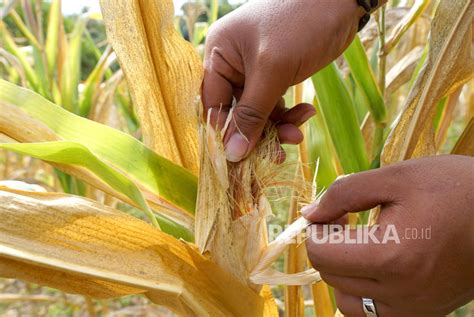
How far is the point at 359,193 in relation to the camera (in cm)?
48

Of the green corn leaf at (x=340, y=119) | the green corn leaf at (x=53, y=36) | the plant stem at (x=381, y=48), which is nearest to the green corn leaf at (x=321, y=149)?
the green corn leaf at (x=340, y=119)

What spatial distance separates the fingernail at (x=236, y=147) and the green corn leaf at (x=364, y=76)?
239mm

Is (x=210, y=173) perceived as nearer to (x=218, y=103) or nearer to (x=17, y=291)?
(x=218, y=103)

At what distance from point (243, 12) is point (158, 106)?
13 cm

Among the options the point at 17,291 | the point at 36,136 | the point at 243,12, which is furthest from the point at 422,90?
the point at 17,291

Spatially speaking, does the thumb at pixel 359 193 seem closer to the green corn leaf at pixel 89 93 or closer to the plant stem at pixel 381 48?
the plant stem at pixel 381 48

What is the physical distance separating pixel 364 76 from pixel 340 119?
0.07 metres

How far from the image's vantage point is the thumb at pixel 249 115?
543 mm

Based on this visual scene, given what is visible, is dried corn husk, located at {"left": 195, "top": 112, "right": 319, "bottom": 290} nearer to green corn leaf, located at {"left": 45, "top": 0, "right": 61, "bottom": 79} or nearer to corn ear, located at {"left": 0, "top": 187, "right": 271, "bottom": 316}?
corn ear, located at {"left": 0, "top": 187, "right": 271, "bottom": 316}

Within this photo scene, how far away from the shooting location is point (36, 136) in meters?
0.54

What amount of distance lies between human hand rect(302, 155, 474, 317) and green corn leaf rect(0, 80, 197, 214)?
152 mm

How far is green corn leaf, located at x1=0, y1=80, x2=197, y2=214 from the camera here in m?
0.54

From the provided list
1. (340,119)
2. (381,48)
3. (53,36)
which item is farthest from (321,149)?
(53,36)

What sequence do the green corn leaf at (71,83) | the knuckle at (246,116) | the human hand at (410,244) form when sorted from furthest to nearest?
the green corn leaf at (71,83) < the knuckle at (246,116) < the human hand at (410,244)
